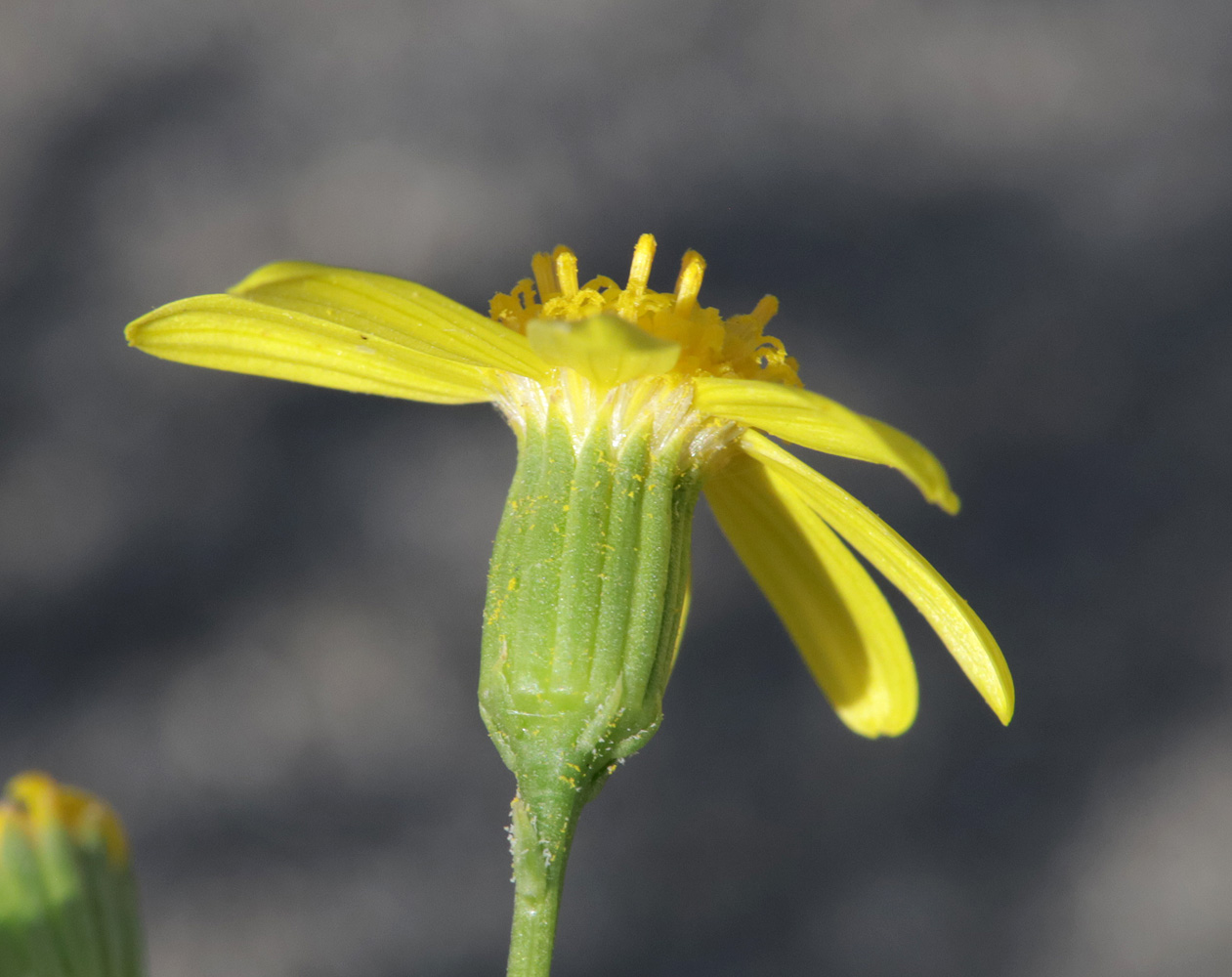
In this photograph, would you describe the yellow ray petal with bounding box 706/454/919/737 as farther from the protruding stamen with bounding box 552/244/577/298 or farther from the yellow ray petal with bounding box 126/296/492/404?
the yellow ray petal with bounding box 126/296/492/404

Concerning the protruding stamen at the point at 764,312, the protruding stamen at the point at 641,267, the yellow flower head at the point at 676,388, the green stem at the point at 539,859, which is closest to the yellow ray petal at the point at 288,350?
the yellow flower head at the point at 676,388

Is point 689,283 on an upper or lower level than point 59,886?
upper

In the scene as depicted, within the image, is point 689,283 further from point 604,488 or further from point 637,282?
point 604,488

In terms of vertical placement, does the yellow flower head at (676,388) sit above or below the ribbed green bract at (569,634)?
above

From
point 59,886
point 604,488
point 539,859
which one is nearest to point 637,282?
point 604,488

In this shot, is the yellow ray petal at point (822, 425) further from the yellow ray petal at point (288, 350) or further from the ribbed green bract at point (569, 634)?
the yellow ray petal at point (288, 350)

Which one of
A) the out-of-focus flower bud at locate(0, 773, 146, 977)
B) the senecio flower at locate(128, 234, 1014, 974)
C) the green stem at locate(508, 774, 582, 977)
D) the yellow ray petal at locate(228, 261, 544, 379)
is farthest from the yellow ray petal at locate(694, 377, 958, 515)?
the out-of-focus flower bud at locate(0, 773, 146, 977)

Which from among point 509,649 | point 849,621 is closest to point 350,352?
point 509,649
